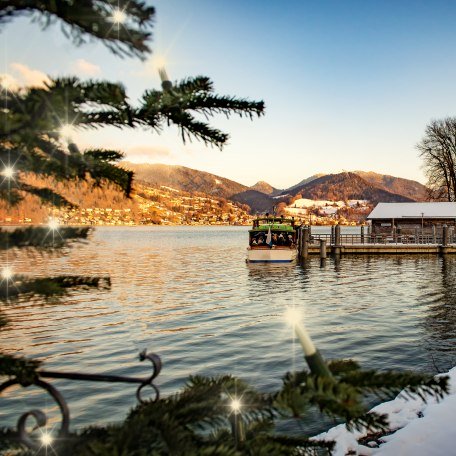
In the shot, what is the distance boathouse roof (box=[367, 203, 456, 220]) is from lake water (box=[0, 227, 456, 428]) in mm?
24986

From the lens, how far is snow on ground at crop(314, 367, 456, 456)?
6.21 metres

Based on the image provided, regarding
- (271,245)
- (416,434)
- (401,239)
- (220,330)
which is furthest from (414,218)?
(416,434)

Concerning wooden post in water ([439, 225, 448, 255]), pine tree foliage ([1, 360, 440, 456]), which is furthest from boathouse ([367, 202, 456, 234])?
pine tree foliage ([1, 360, 440, 456])

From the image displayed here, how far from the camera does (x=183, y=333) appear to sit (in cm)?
1742

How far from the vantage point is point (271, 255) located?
1709 inches

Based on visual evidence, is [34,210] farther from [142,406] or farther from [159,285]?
[159,285]

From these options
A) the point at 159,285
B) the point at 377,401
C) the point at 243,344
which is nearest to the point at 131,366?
the point at 243,344

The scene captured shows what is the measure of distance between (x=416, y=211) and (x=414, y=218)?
1606 mm

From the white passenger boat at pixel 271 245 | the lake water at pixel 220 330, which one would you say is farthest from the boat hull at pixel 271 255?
the lake water at pixel 220 330

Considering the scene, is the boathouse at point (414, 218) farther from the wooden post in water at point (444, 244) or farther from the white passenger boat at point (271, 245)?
the white passenger boat at point (271, 245)

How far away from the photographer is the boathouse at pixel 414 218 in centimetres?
5553

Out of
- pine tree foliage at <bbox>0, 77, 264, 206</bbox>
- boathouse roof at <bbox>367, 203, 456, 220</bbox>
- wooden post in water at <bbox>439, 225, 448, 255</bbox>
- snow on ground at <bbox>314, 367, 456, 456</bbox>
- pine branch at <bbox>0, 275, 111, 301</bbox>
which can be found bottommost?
snow on ground at <bbox>314, 367, 456, 456</bbox>

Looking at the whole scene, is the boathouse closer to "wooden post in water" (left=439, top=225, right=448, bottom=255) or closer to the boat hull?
"wooden post in water" (left=439, top=225, right=448, bottom=255)

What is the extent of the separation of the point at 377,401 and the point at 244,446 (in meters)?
9.52
